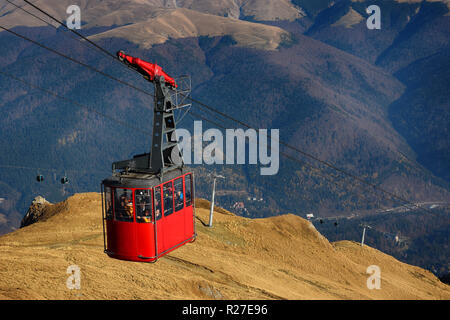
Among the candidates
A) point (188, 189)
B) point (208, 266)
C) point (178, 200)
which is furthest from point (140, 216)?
point (208, 266)

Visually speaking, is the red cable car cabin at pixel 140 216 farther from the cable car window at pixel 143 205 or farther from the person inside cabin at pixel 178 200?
the person inside cabin at pixel 178 200

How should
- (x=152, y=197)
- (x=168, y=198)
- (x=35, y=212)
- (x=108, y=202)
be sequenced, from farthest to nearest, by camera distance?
1. (x=35, y=212)
2. (x=168, y=198)
3. (x=108, y=202)
4. (x=152, y=197)

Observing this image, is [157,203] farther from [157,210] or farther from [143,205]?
[143,205]

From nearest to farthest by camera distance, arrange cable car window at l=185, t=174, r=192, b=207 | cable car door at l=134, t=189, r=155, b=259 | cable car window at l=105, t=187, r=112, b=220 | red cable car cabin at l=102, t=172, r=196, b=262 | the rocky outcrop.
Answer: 1. red cable car cabin at l=102, t=172, r=196, b=262
2. cable car door at l=134, t=189, r=155, b=259
3. cable car window at l=105, t=187, r=112, b=220
4. cable car window at l=185, t=174, r=192, b=207
5. the rocky outcrop

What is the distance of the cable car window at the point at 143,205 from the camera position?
1062 inches

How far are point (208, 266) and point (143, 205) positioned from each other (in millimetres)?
12256

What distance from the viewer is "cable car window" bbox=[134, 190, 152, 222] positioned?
88.5 ft

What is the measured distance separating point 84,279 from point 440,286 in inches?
2062

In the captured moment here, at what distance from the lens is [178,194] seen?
2972 centimetres

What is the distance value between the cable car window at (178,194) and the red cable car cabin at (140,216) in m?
0.07

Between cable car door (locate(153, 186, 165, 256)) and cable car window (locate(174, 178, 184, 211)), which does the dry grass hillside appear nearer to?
cable car door (locate(153, 186, 165, 256))

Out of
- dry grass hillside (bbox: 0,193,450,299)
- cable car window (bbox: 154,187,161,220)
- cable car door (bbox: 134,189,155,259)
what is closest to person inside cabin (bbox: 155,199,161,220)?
cable car window (bbox: 154,187,161,220)

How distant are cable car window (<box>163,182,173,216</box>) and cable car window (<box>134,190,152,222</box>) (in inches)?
51.5
